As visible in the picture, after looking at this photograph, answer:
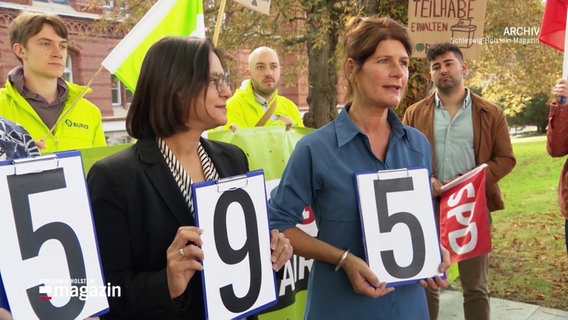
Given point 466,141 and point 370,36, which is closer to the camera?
point 370,36

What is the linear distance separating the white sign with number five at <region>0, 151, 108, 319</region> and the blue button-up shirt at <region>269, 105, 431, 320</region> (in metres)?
0.79

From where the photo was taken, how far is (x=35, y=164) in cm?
140

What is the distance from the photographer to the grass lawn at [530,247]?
5.28 metres

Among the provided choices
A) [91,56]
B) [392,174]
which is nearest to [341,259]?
[392,174]

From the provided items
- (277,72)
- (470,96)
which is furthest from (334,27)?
(470,96)

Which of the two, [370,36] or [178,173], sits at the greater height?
[370,36]

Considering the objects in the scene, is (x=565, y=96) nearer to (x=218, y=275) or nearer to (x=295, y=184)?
(x=295, y=184)

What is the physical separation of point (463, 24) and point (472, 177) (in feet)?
4.58

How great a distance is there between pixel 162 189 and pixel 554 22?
10.2 ft

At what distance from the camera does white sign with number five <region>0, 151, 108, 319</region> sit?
1326 mm

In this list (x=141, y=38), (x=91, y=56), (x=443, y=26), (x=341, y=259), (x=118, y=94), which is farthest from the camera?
(x=118, y=94)

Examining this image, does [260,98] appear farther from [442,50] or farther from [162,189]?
[162,189]

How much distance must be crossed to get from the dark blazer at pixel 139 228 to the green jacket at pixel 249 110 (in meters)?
2.78

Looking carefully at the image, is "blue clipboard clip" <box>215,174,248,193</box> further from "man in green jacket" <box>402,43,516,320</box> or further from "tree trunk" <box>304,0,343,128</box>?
"tree trunk" <box>304,0,343,128</box>
